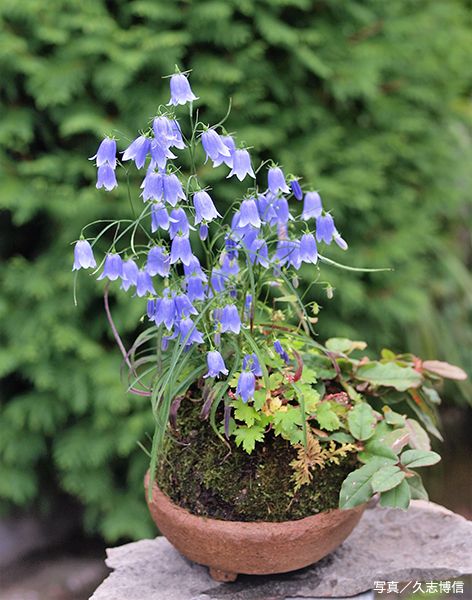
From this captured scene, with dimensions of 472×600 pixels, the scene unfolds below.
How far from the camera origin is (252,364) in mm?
1575

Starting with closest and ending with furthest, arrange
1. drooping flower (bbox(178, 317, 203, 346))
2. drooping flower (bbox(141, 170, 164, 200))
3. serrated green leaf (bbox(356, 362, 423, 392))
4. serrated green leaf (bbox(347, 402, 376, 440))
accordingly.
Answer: drooping flower (bbox(141, 170, 164, 200))
drooping flower (bbox(178, 317, 203, 346))
serrated green leaf (bbox(347, 402, 376, 440))
serrated green leaf (bbox(356, 362, 423, 392))

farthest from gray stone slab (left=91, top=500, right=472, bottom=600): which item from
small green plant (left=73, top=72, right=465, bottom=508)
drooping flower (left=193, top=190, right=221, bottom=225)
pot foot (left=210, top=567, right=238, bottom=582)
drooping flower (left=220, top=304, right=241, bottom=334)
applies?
drooping flower (left=193, top=190, right=221, bottom=225)

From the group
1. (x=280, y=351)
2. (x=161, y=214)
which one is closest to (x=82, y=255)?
(x=161, y=214)

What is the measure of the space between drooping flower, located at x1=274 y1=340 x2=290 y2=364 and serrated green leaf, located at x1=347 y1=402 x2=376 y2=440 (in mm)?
176

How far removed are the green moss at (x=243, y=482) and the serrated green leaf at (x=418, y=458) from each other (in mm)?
110

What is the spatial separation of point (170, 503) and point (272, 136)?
1746 millimetres

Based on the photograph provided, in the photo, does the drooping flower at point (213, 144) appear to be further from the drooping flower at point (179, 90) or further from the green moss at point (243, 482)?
the green moss at point (243, 482)

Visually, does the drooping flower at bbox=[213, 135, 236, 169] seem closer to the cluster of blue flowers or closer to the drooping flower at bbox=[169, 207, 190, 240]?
the cluster of blue flowers

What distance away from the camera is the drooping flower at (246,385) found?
4.97 ft

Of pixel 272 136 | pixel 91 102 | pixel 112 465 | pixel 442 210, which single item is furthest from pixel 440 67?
pixel 112 465

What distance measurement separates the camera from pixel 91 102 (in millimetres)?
2998

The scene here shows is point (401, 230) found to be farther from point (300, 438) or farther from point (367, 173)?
point (300, 438)

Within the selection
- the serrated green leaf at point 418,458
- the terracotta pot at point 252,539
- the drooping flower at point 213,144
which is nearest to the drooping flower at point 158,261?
the drooping flower at point 213,144

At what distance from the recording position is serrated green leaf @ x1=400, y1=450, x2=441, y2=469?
162 cm
